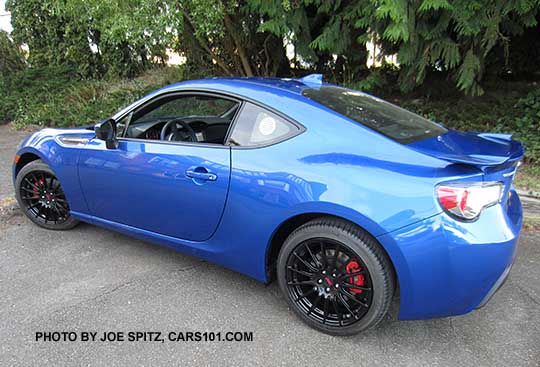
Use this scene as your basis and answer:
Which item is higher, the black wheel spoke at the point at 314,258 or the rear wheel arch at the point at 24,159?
the rear wheel arch at the point at 24,159

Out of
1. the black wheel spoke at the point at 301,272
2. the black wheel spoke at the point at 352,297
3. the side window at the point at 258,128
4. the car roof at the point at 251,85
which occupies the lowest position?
the black wheel spoke at the point at 352,297

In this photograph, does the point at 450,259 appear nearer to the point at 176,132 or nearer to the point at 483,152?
the point at 483,152

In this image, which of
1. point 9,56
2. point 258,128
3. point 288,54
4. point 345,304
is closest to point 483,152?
point 345,304

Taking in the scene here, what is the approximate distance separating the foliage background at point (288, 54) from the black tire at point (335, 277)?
3044mm

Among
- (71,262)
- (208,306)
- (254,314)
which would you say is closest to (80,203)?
(71,262)

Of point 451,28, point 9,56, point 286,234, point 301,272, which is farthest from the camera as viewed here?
point 9,56

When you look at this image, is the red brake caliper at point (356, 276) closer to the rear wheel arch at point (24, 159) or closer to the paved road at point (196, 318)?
the paved road at point (196, 318)

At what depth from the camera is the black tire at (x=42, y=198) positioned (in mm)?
3561

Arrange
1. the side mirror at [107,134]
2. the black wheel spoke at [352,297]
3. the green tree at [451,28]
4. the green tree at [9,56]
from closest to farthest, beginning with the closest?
1. the black wheel spoke at [352,297]
2. the side mirror at [107,134]
3. the green tree at [451,28]
4. the green tree at [9,56]

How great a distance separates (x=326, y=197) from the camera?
2105 mm

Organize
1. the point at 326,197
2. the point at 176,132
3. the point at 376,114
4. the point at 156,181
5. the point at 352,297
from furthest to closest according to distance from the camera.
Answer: the point at 176,132 < the point at 156,181 < the point at 376,114 < the point at 352,297 < the point at 326,197

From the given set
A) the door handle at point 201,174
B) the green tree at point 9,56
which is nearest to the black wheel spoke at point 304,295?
the door handle at point 201,174

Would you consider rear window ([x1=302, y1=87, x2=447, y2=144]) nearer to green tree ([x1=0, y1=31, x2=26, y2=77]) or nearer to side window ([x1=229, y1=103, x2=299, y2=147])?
side window ([x1=229, y1=103, x2=299, y2=147])

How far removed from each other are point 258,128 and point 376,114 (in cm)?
81
